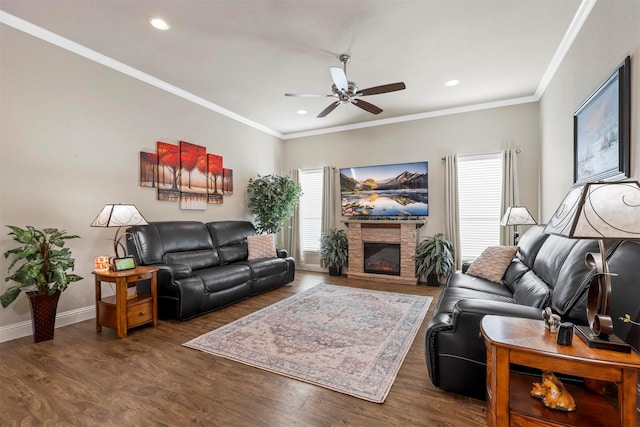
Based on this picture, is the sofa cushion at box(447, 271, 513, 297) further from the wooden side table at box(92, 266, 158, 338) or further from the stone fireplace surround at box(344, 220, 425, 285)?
the wooden side table at box(92, 266, 158, 338)

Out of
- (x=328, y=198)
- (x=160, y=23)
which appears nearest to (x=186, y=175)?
(x=160, y=23)

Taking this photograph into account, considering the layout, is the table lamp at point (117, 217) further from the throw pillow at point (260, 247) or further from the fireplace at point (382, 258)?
the fireplace at point (382, 258)

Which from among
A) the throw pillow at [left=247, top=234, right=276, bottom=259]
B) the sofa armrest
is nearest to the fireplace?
the throw pillow at [left=247, top=234, right=276, bottom=259]

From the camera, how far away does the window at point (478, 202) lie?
4.91 metres

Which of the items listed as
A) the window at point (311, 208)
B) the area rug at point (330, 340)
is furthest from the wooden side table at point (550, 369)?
the window at point (311, 208)

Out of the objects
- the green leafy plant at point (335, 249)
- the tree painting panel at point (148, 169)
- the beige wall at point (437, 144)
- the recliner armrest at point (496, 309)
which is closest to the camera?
the recliner armrest at point (496, 309)

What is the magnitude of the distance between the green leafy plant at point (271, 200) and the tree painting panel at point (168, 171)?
153cm

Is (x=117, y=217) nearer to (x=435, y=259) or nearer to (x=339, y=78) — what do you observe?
(x=339, y=78)

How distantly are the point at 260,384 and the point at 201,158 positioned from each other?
3882 millimetres

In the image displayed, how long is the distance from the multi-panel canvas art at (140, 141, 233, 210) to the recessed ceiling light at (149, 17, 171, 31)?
5.61 ft

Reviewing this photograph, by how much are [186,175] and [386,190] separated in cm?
363

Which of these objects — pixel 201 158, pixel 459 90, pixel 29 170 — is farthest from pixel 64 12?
pixel 459 90

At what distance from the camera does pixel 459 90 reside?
443 cm

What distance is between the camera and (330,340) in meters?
2.80
